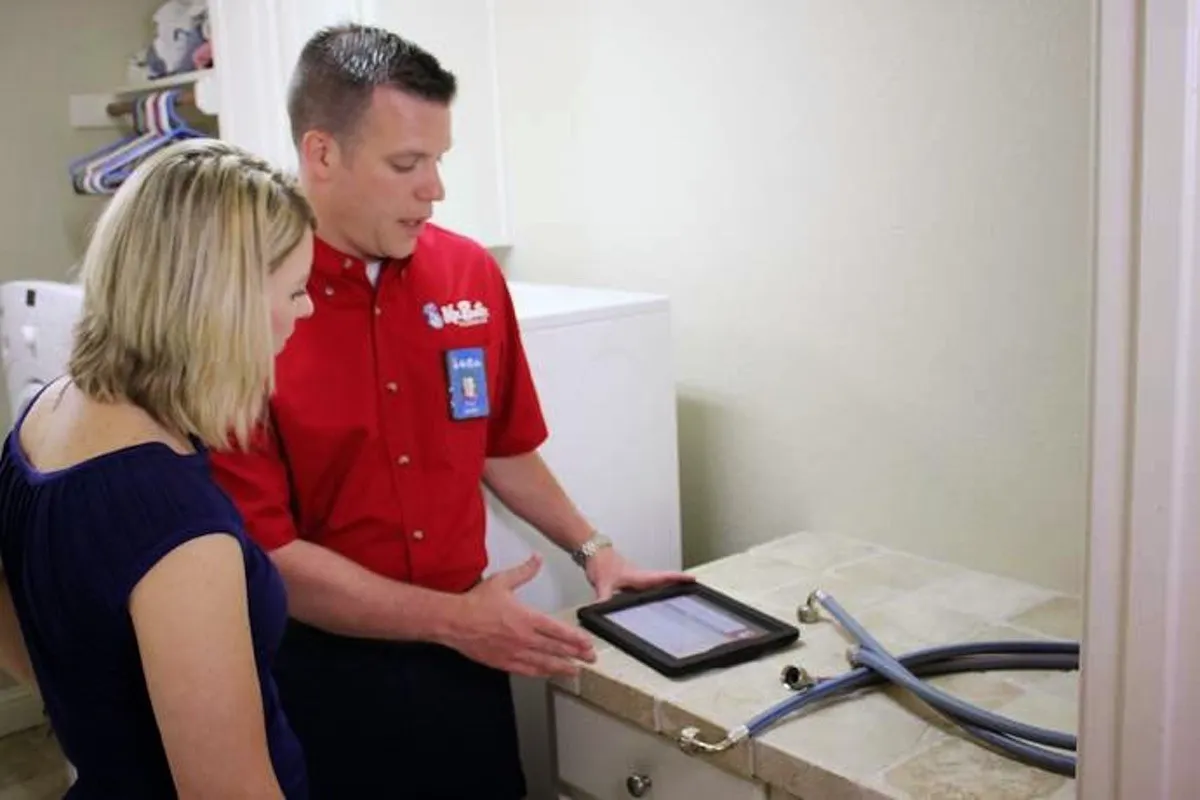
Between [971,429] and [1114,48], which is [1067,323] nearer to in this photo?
[971,429]

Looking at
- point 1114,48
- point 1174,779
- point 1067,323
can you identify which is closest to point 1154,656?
point 1174,779

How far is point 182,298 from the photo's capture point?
3.31 ft

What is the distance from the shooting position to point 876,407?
1854 mm

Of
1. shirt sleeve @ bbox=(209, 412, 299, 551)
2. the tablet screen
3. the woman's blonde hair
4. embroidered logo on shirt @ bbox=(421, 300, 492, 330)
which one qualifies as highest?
the woman's blonde hair

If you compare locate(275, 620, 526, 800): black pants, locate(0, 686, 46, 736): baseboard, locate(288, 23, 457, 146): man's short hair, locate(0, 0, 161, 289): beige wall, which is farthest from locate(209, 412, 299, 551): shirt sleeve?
locate(0, 686, 46, 736): baseboard

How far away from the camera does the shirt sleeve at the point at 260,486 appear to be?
1399mm

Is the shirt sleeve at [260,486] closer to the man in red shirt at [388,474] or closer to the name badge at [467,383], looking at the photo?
the man in red shirt at [388,474]

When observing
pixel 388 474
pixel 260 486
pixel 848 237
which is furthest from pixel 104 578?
pixel 848 237

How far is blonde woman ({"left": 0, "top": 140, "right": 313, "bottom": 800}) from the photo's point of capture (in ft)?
3.18

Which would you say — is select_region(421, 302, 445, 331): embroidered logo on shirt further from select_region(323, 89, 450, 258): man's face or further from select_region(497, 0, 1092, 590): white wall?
select_region(497, 0, 1092, 590): white wall

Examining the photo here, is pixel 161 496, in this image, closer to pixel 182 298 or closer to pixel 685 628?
pixel 182 298

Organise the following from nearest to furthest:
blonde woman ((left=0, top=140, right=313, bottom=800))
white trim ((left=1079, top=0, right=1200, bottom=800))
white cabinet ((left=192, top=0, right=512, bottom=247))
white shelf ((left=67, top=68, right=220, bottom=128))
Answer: white trim ((left=1079, top=0, right=1200, bottom=800)) → blonde woman ((left=0, top=140, right=313, bottom=800)) → white cabinet ((left=192, top=0, right=512, bottom=247)) → white shelf ((left=67, top=68, right=220, bottom=128))

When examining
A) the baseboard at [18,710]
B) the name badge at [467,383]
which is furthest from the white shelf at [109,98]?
the baseboard at [18,710]

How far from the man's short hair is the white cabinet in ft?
2.63
